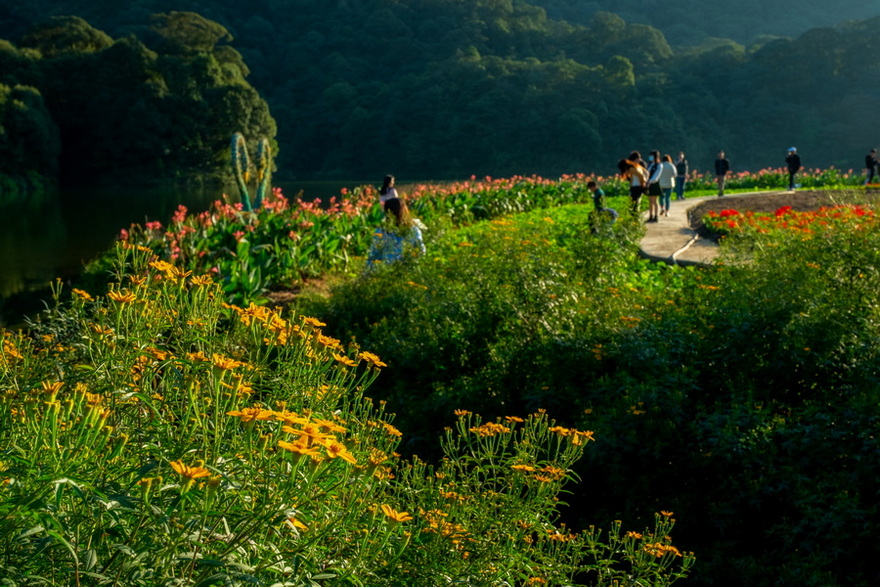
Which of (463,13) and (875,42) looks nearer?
(875,42)

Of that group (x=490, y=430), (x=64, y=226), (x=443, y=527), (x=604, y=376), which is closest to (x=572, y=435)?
(x=490, y=430)

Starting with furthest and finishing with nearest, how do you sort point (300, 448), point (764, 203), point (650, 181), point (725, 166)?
point (725, 166)
point (764, 203)
point (650, 181)
point (300, 448)

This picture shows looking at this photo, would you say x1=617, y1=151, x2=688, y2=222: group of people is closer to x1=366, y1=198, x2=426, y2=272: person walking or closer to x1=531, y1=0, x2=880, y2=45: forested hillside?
x1=366, y1=198, x2=426, y2=272: person walking

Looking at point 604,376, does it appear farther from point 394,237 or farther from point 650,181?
point 650,181

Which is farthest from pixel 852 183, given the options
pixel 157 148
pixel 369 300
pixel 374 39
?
pixel 374 39

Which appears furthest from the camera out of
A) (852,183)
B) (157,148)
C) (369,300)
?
(157,148)

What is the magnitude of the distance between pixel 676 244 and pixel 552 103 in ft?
174

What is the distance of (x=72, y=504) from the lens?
5.58 ft

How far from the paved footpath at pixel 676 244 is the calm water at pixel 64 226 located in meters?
7.80

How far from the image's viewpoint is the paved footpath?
10.2 metres

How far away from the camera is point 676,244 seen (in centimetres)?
1159

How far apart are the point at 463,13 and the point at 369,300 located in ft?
250

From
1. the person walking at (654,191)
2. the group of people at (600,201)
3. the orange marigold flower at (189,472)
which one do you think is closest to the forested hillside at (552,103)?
the group of people at (600,201)

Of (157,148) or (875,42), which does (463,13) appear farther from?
(157,148)
